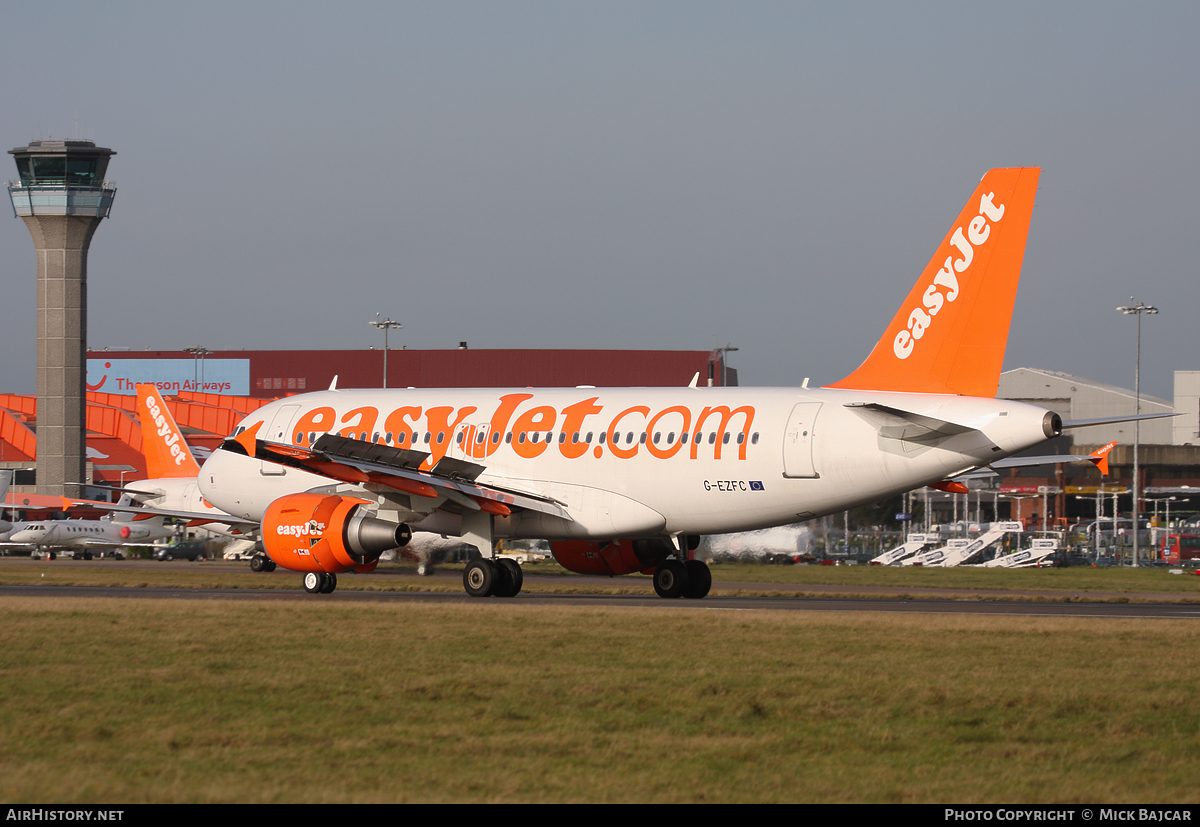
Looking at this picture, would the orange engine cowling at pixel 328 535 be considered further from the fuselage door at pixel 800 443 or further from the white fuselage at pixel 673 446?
the fuselage door at pixel 800 443

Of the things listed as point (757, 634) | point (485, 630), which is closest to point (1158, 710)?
point (757, 634)

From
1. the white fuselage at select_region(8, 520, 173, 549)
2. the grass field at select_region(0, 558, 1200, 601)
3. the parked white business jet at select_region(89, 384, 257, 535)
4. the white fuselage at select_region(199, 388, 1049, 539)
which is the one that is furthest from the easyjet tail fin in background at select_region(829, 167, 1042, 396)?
the white fuselage at select_region(8, 520, 173, 549)

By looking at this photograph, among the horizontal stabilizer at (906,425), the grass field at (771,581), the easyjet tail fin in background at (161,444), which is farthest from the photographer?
the easyjet tail fin in background at (161,444)

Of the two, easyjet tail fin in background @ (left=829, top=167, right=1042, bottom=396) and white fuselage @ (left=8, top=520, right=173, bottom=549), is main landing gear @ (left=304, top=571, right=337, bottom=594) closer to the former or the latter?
easyjet tail fin in background @ (left=829, top=167, right=1042, bottom=396)

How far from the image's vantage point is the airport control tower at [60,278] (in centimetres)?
8144

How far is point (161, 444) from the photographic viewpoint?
51.1 m

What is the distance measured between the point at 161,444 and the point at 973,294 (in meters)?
35.1

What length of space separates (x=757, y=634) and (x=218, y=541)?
5094cm

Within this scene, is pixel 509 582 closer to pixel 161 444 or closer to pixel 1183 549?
pixel 161 444

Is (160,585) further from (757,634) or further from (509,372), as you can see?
(509,372)

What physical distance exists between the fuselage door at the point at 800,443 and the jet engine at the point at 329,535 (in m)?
7.31

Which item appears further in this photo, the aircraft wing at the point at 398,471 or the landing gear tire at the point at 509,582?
the landing gear tire at the point at 509,582

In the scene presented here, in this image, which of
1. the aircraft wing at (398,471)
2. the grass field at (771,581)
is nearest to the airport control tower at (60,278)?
the grass field at (771,581)
